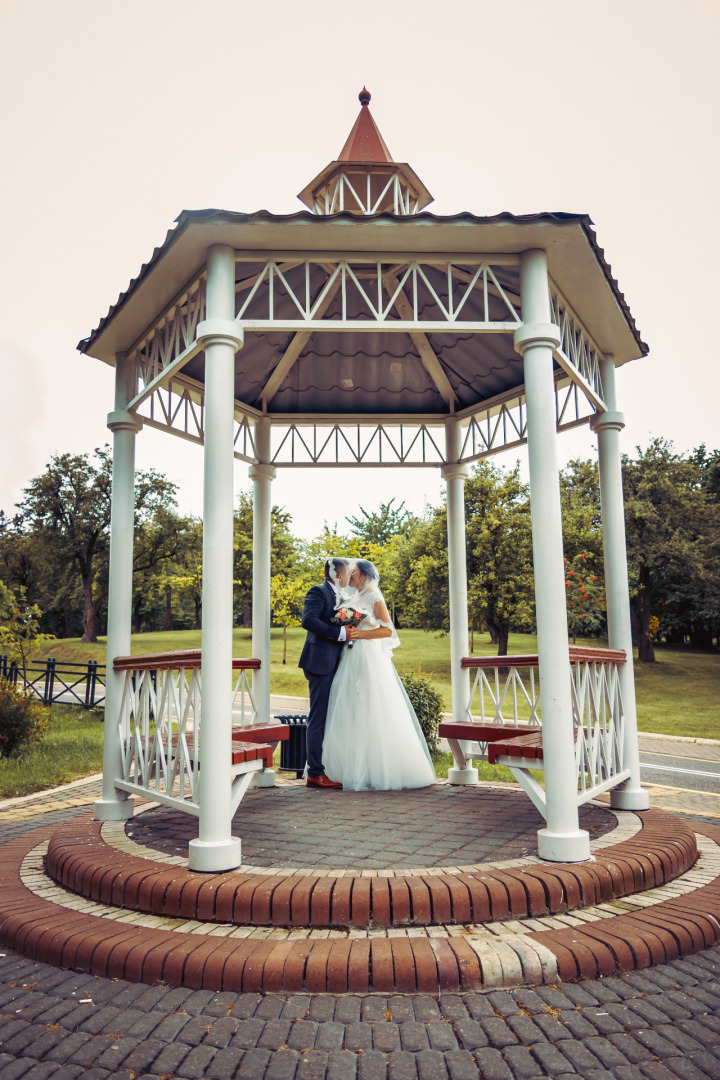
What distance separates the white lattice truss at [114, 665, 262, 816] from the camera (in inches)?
176

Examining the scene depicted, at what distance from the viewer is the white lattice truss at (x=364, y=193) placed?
7070 mm

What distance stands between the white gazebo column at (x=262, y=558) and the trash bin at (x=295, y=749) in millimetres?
931

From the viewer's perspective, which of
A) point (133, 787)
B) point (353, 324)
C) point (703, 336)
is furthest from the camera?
point (703, 336)

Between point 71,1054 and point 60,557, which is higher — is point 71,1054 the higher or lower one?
the lower one

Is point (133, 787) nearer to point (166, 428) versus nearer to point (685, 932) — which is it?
point (166, 428)

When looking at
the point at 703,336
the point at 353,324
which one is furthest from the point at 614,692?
the point at 703,336

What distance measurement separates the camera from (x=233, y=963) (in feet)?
9.75

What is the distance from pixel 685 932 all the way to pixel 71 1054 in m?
2.85

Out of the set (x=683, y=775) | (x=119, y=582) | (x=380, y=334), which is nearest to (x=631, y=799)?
(x=119, y=582)

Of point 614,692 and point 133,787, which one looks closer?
point 133,787

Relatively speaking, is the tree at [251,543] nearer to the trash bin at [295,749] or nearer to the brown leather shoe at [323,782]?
the trash bin at [295,749]

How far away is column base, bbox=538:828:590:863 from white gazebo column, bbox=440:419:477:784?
9.84ft

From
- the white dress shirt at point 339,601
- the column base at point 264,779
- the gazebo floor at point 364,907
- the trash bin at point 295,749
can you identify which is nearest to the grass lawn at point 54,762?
the trash bin at point 295,749

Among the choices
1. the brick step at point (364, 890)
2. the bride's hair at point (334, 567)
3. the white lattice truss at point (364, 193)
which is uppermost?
the white lattice truss at point (364, 193)
